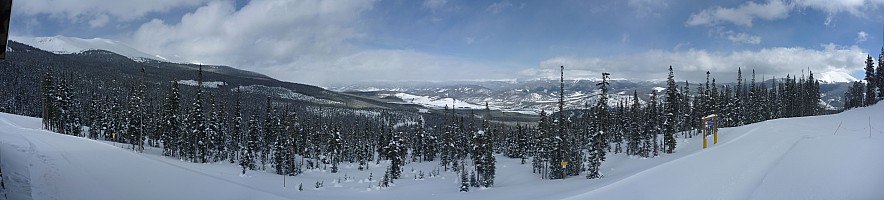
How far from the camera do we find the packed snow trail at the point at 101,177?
17.2 metres

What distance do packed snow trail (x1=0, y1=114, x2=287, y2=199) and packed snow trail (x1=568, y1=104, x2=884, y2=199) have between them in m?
23.3

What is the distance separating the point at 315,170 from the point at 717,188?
57424 millimetres

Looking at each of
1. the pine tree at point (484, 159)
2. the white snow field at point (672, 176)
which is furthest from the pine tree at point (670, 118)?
the white snow field at point (672, 176)

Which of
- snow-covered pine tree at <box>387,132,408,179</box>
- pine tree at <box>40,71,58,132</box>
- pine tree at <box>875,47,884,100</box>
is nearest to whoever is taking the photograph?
snow-covered pine tree at <box>387,132,408,179</box>

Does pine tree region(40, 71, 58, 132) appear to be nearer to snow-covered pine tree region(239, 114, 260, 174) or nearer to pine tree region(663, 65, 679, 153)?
snow-covered pine tree region(239, 114, 260, 174)

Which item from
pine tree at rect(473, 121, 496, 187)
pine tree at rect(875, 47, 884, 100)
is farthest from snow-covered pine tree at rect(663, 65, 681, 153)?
pine tree at rect(875, 47, 884, 100)

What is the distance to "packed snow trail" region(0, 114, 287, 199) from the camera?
678 inches

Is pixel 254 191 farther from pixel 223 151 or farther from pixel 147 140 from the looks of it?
pixel 147 140

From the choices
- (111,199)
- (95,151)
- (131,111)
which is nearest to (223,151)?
(131,111)

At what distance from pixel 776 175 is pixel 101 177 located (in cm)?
3177

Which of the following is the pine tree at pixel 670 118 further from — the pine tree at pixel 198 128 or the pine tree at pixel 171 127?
the pine tree at pixel 171 127

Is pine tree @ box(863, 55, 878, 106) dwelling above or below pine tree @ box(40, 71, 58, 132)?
above

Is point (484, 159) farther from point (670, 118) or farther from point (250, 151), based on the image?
point (250, 151)

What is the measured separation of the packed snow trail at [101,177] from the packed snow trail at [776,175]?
23.3m
